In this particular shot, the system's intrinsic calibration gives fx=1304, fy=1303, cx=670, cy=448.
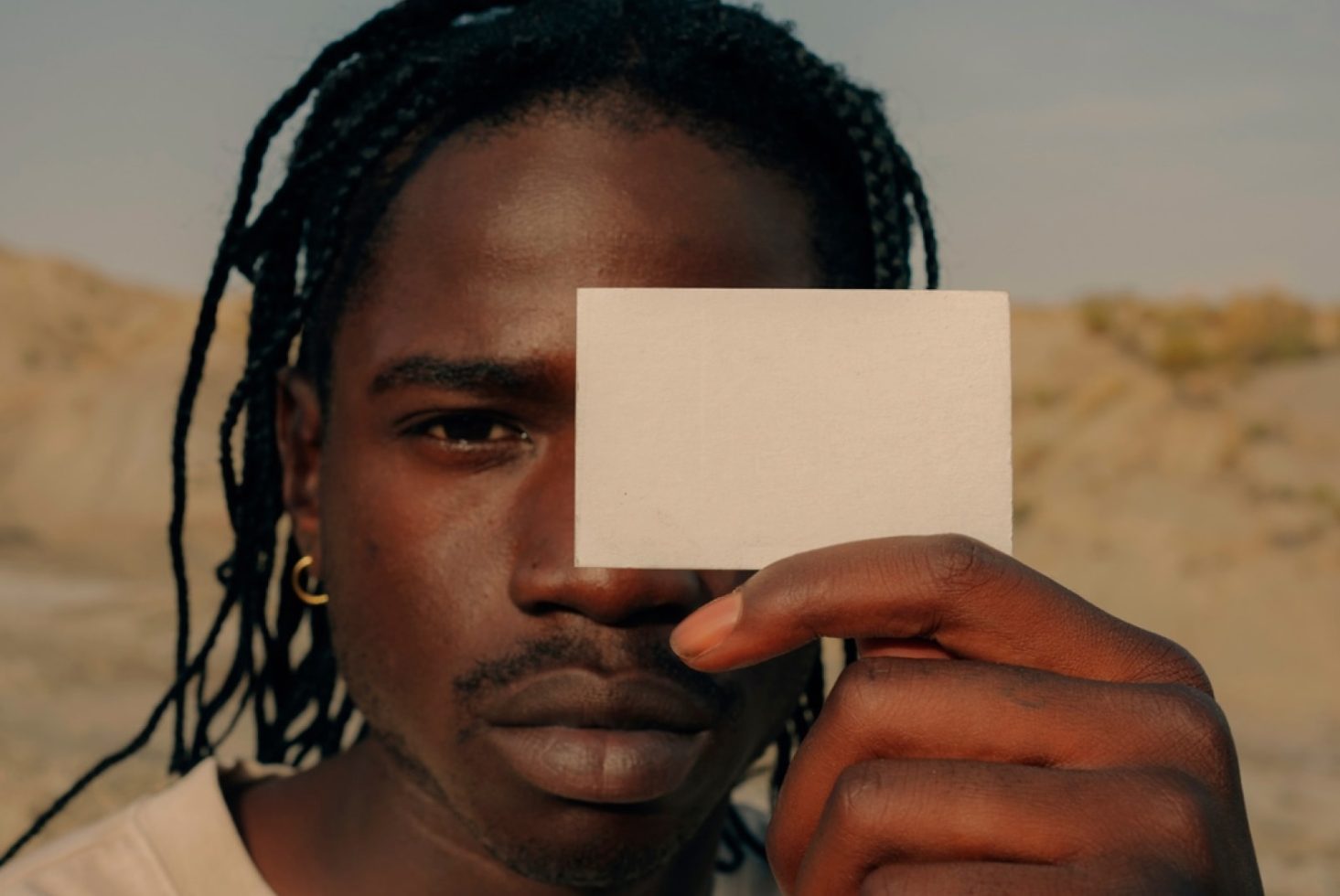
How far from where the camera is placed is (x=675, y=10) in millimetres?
2398

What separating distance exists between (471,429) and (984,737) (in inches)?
41.3

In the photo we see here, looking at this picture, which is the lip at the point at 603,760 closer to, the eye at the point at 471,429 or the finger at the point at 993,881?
the eye at the point at 471,429

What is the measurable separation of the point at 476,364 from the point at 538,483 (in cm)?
20

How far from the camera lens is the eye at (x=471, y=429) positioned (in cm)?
196

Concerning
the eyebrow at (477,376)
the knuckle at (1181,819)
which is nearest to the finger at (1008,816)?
the knuckle at (1181,819)

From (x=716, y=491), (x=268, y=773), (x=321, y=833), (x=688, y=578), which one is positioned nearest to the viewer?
(x=716, y=491)

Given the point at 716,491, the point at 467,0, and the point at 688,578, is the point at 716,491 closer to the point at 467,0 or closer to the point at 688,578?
the point at 688,578

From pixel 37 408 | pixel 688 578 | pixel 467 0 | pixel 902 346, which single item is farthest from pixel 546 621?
pixel 37 408

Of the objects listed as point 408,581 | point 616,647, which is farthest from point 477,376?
point 616,647

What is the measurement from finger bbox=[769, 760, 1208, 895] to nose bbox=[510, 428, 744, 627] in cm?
60

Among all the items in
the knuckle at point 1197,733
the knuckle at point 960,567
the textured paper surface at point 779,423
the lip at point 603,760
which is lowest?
the lip at point 603,760

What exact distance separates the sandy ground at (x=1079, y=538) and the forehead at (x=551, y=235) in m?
4.10

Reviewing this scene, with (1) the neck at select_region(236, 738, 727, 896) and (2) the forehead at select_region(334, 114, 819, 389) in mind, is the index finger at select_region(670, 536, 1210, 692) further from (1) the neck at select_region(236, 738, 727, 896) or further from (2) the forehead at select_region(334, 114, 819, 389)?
(1) the neck at select_region(236, 738, 727, 896)

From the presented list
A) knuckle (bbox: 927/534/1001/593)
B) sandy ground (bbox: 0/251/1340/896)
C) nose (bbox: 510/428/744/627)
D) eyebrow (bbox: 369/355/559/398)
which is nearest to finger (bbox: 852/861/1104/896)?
knuckle (bbox: 927/534/1001/593)
